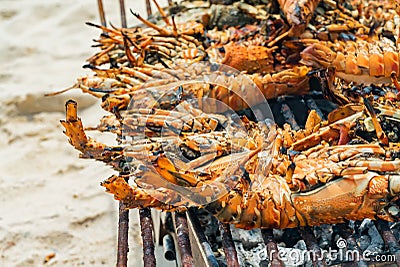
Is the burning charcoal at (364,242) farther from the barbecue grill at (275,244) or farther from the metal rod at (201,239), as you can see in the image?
the metal rod at (201,239)

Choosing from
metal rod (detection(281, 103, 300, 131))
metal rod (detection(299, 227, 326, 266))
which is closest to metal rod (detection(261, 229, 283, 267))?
metal rod (detection(299, 227, 326, 266))

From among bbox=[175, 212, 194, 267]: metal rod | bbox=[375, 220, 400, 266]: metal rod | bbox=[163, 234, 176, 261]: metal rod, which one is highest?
bbox=[163, 234, 176, 261]: metal rod

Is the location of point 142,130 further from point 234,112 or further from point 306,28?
point 306,28

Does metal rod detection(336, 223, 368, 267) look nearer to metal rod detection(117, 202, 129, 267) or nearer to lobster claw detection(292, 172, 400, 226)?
lobster claw detection(292, 172, 400, 226)

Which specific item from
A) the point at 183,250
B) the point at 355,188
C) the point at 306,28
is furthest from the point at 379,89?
the point at 183,250

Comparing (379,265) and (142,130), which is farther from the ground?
(142,130)

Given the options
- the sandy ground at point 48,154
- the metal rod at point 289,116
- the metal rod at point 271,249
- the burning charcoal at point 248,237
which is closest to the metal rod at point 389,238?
the metal rod at point 271,249
